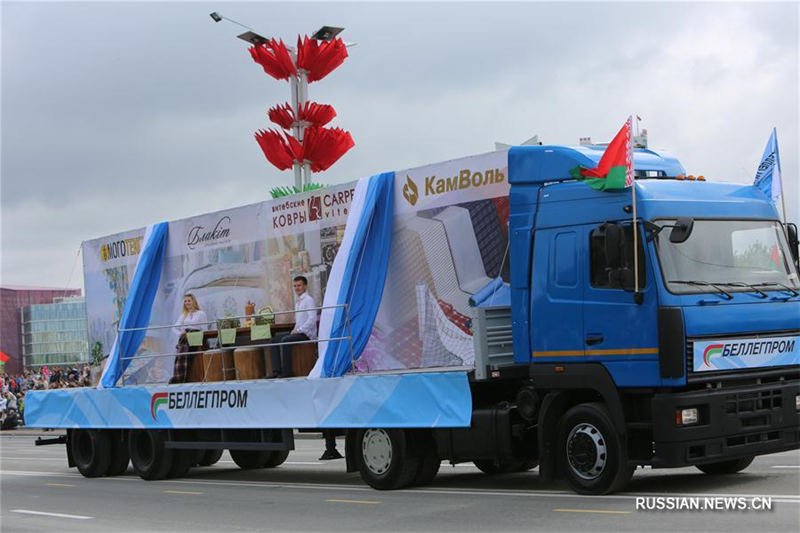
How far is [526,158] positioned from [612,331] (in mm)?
2275

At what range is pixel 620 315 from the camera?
10.9 metres

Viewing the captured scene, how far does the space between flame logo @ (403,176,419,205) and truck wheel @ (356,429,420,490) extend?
293 cm

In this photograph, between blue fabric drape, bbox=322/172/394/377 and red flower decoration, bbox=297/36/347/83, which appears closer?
blue fabric drape, bbox=322/172/394/377

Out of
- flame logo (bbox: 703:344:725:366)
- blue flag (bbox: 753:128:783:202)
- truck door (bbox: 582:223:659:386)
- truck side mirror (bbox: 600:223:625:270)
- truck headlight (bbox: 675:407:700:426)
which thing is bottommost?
truck headlight (bbox: 675:407:700:426)

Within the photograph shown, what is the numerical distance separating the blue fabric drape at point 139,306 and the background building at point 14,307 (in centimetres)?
15340

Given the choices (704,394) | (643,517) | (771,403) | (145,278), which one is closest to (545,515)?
(643,517)

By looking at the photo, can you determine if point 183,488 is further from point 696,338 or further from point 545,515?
point 696,338

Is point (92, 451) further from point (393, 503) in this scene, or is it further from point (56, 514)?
point (393, 503)

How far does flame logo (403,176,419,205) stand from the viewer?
13.7 m

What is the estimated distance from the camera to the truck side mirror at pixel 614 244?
10.7m

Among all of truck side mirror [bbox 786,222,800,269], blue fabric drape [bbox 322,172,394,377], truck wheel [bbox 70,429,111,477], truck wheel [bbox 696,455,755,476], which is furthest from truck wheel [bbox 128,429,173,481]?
truck side mirror [bbox 786,222,800,269]

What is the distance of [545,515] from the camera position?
10.2 meters

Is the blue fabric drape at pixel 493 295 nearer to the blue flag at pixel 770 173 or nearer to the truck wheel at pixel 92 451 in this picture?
the blue flag at pixel 770 173

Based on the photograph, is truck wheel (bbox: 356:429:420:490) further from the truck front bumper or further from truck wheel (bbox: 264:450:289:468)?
truck wheel (bbox: 264:450:289:468)
